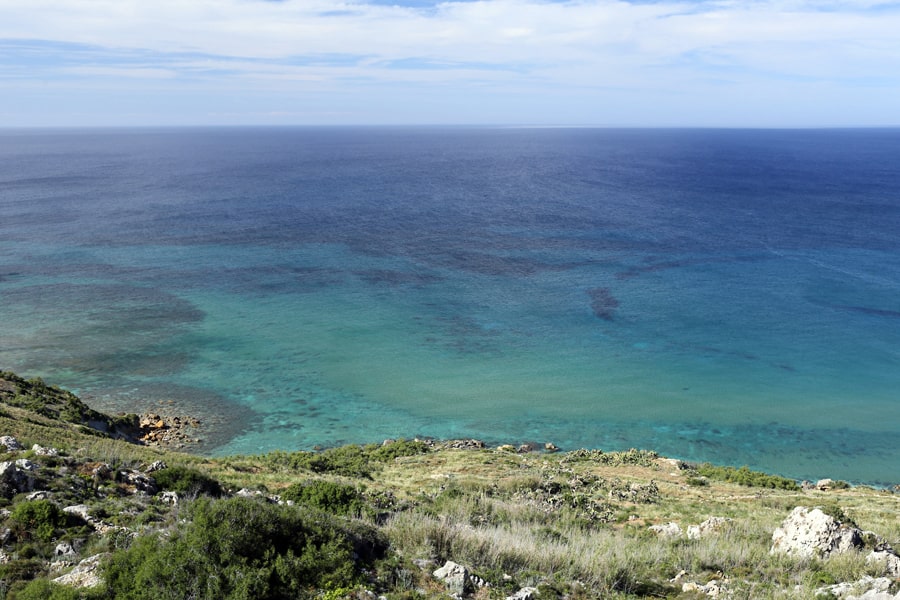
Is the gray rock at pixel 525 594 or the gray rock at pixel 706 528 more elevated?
the gray rock at pixel 525 594

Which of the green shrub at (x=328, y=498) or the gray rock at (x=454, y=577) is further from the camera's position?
the green shrub at (x=328, y=498)

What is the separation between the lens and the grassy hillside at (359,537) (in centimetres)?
1113

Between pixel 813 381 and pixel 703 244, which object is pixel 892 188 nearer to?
pixel 703 244

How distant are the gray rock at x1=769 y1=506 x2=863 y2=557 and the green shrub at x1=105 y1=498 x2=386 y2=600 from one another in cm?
1046

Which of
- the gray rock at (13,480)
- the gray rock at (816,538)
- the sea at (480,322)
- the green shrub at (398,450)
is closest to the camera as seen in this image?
the gray rock at (13,480)

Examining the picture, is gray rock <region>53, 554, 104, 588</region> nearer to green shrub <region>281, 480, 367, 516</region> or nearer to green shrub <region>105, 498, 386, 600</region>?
green shrub <region>105, 498, 386, 600</region>

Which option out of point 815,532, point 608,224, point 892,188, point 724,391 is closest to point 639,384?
point 724,391

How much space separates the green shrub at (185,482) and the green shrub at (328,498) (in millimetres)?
2074

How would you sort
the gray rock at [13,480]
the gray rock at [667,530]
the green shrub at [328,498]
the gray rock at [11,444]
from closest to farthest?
the gray rock at [13,480] < the green shrub at [328,498] < the gray rock at [667,530] < the gray rock at [11,444]

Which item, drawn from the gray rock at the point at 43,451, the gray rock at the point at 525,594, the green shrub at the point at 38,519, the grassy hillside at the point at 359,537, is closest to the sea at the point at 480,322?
the grassy hillside at the point at 359,537

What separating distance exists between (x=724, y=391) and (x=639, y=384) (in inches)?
219

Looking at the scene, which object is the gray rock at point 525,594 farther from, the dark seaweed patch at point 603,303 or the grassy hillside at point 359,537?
the dark seaweed patch at point 603,303

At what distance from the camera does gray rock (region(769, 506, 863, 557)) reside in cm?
1449

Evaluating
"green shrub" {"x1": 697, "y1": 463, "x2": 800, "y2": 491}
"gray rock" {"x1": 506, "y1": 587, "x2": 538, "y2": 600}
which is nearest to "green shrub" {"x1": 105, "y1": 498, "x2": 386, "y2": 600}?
"gray rock" {"x1": 506, "y1": 587, "x2": 538, "y2": 600}
